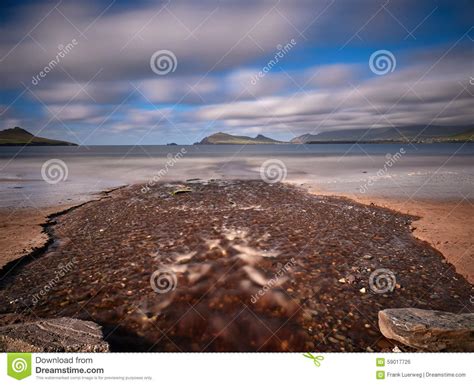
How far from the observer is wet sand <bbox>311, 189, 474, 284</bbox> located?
344 inches

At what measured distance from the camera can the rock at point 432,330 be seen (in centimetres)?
470

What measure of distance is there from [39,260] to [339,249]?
932cm

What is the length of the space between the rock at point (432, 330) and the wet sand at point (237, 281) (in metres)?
0.36

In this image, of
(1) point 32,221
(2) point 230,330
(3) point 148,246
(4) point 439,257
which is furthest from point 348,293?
(1) point 32,221

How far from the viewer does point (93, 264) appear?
8.48 meters

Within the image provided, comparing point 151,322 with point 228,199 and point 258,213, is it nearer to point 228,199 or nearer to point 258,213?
point 258,213
